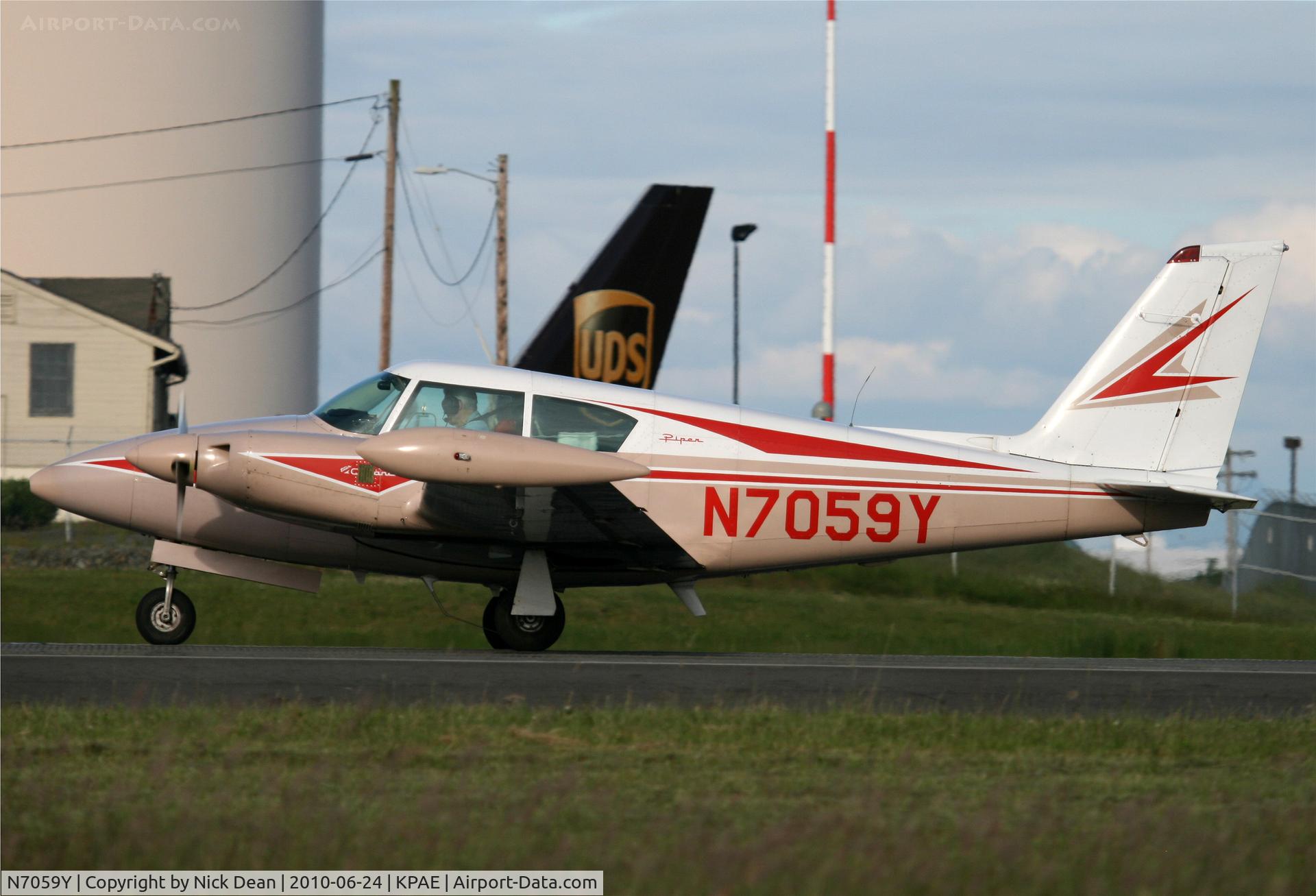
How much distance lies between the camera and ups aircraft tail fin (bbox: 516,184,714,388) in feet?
66.0

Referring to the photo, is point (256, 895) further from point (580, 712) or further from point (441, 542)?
point (441, 542)

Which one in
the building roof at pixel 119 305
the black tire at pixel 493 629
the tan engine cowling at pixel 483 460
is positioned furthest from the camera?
the building roof at pixel 119 305

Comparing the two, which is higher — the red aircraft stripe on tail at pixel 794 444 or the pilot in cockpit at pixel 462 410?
the pilot in cockpit at pixel 462 410

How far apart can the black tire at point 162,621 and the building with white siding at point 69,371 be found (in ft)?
77.6

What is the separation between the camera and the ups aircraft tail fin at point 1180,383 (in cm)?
1349

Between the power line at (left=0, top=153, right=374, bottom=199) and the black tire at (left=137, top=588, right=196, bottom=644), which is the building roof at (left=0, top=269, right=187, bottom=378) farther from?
the black tire at (left=137, top=588, right=196, bottom=644)

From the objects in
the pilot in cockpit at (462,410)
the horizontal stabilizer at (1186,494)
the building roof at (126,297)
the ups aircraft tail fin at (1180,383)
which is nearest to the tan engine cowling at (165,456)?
the pilot in cockpit at (462,410)

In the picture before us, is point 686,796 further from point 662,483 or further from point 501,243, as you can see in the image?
point 501,243

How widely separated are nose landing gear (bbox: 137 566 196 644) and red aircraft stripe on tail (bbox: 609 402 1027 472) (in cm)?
428

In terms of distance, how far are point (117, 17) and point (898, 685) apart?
4073 cm

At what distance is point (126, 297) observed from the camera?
39.4 meters

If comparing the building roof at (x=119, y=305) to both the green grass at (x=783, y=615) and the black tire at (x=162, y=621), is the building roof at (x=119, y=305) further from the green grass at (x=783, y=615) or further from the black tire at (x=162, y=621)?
the black tire at (x=162, y=621)

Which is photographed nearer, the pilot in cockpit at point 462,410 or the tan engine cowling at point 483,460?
the tan engine cowling at point 483,460

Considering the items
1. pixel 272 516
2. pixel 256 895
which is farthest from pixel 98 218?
pixel 256 895
